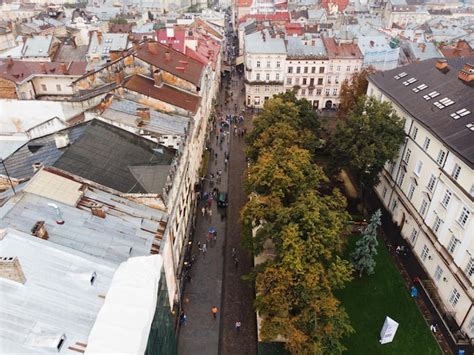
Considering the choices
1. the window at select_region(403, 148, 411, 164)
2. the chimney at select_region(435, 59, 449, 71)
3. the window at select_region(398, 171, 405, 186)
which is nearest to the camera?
the window at select_region(403, 148, 411, 164)

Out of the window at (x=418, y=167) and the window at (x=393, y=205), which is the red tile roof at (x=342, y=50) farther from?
the window at (x=418, y=167)

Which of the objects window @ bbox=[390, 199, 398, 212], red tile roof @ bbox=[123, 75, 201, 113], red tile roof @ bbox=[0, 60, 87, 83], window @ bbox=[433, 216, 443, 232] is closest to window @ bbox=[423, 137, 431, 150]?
window @ bbox=[433, 216, 443, 232]

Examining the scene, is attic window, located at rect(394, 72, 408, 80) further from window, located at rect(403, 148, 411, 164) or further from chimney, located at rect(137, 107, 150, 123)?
chimney, located at rect(137, 107, 150, 123)

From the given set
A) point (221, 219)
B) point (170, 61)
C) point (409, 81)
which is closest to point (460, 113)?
point (409, 81)

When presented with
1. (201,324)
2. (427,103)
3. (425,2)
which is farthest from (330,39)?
(425,2)

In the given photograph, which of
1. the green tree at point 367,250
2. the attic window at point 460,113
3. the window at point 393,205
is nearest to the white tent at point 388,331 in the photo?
the green tree at point 367,250

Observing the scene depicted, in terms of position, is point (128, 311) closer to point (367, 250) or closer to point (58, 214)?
point (58, 214)

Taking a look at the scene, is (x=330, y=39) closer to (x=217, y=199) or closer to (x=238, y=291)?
(x=217, y=199)
